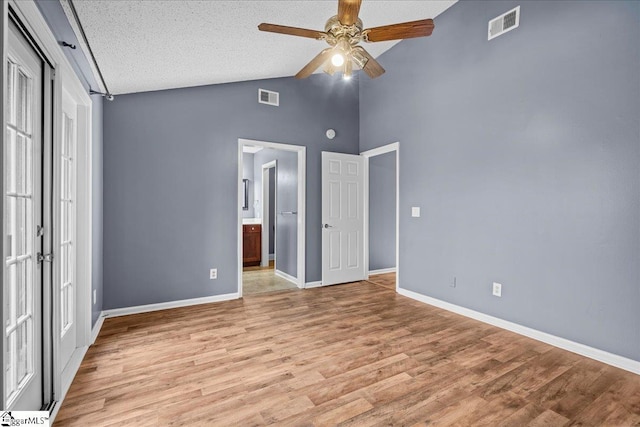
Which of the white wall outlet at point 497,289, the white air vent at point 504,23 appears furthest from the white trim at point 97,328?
the white air vent at point 504,23

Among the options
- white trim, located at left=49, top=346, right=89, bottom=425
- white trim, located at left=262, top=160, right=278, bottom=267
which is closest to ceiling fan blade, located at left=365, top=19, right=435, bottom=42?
white trim, located at left=49, top=346, right=89, bottom=425

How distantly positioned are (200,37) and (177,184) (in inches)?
70.2

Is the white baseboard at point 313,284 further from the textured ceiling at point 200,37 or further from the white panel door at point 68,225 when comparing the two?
the textured ceiling at point 200,37

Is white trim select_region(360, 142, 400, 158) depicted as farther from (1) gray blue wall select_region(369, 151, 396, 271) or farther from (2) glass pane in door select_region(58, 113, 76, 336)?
(2) glass pane in door select_region(58, 113, 76, 336)

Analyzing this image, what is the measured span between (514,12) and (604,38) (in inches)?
35.5

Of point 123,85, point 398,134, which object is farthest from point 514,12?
point 123,85

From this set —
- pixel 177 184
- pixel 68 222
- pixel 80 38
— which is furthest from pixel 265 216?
pixel 80 38

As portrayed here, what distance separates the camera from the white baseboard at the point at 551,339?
238 centimetres

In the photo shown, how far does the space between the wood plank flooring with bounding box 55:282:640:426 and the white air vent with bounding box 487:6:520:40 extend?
9.85 ft

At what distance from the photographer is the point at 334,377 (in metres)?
2.20

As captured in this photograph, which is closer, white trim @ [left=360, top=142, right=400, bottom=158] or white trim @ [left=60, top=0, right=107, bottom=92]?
white trim @ [left=60, top=0, right=107, bottom=92]

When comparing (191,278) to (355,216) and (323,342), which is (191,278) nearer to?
(323,342)

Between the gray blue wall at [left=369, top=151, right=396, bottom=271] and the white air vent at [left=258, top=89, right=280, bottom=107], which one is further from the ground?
the white air vent at [left=258, top=89, right=280, bottom=107]

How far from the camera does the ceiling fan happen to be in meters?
2.09
